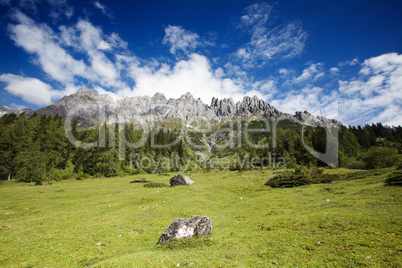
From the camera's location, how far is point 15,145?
182ft

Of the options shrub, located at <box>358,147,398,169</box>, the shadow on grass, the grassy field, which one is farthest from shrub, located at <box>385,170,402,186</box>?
shrub, located at <box>358,147,398,169</box>

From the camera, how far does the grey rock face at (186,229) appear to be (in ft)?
38.9

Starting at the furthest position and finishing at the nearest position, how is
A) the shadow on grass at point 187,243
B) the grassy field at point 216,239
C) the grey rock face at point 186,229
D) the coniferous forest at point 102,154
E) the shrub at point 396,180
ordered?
1. the coniferous forest at point 102,154
2. the shrub at point 396,180
3. the grey rock face at point 186,229
4. the shadow on grass at point 187,243
5. the grassy field at point 216,239

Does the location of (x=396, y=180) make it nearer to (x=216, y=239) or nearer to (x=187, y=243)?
(x=216, y=239)

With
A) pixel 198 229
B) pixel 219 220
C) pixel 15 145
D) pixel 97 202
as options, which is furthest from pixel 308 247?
pixel 15 145

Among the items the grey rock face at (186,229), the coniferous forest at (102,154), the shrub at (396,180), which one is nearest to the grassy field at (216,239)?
the grey rock face at (186,229)

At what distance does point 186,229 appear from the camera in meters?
12.2

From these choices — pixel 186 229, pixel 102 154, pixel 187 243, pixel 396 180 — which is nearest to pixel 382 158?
pixel 396 180

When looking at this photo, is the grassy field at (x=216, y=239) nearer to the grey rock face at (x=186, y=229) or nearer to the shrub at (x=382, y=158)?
the grey rock face at (x=186, y=229)

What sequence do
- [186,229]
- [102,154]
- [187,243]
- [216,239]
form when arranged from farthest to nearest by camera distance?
[102,154] → [186,229] → [216,239] → [187,243]

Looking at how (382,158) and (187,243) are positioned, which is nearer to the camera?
(187,243)

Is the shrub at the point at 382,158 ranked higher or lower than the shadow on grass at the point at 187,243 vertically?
higher

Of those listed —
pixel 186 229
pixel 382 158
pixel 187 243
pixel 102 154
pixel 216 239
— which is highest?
pixel 102 154

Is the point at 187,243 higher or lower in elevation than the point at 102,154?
lower
